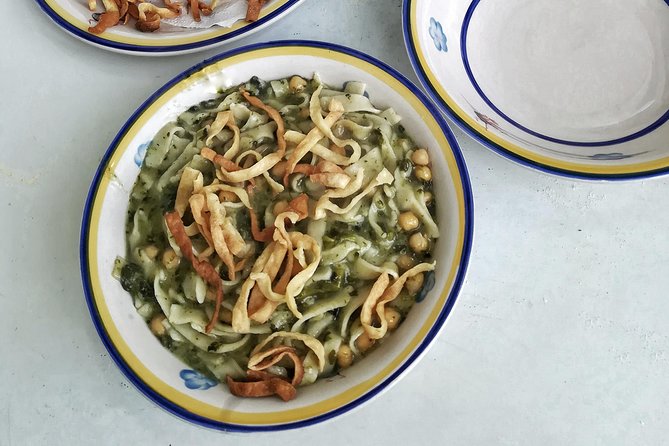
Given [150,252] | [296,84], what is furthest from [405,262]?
[150,252]

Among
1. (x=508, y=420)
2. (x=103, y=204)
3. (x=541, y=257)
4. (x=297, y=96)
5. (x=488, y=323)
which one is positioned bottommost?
(x=508, y=420)

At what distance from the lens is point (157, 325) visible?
2.28 m

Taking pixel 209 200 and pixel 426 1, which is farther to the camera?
pixel 426 1

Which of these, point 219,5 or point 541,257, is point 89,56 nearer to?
point 219,5

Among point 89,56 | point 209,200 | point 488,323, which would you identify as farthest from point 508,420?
point 89,56

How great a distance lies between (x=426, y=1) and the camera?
253 centimetres

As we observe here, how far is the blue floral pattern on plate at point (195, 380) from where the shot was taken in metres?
2.17

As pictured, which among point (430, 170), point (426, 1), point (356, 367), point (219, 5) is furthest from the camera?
point (219, 5)

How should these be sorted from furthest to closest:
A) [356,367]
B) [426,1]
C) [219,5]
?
[219,5] → [426,1] → [356,367]

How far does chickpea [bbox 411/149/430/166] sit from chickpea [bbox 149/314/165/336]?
3.64ft

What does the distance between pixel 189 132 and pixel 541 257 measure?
150 cm

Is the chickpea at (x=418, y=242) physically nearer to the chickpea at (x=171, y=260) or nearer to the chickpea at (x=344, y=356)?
the chickpea at (x=344, y=356)

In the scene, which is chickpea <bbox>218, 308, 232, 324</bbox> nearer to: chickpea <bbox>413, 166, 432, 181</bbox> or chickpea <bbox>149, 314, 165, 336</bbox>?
chickpea <bbox>149, 314, 165, 336</bbox>

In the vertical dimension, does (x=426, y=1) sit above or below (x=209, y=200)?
above
